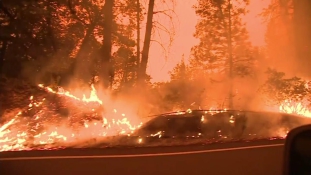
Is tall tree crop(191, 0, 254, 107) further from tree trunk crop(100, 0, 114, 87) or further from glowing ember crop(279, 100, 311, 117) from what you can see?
tree trunk crop(100, 0, 114, 87)

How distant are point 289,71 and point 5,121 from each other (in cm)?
1573

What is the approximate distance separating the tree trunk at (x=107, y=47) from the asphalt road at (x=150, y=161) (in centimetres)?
837

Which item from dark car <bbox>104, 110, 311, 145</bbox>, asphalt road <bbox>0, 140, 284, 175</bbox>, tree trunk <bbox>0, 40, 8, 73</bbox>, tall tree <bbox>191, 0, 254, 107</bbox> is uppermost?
tall tree <bbox>191, 0, 254, 107</bbox>

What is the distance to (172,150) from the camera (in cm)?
765

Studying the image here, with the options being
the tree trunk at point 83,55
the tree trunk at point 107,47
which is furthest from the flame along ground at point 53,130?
the tree trunk at point 107,47

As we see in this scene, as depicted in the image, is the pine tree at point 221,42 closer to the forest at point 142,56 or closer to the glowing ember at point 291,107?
the forest at point 142,56

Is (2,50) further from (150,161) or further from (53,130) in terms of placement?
(150,161)

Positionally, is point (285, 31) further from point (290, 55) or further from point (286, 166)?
point (286, 166)

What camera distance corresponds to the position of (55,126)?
35.0 ft

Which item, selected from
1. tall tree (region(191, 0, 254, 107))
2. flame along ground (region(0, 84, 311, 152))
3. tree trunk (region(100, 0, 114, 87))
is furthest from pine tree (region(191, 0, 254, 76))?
flame along ground (region(0, 84, 311, 152))

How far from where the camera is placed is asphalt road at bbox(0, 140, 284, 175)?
5.82 metres

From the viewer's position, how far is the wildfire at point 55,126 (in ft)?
31.0

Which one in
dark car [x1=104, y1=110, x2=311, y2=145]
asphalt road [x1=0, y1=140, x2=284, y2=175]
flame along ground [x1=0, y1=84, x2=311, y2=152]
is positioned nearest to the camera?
asphalt road [x1=0, y1=140, x2=284, y2=175]

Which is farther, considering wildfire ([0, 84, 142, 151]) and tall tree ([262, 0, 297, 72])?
tall tree ([262, 0, 297, 72])
